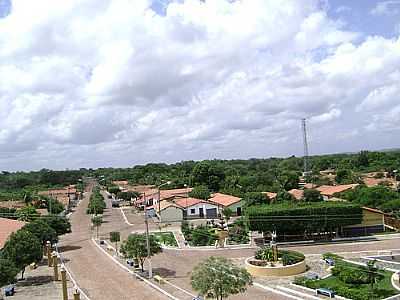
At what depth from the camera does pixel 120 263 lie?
3747cm

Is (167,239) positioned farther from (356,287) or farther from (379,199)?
(379,199)

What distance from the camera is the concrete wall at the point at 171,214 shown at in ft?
208

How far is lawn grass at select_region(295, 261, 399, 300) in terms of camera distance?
84.9 feet

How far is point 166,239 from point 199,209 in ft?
59.0

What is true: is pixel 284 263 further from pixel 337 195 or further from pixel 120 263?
pixel 337 195

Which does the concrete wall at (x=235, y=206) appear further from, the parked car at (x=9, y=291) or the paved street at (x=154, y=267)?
the parked car at (x=9, y=291)

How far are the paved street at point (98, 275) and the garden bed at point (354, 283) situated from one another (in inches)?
371

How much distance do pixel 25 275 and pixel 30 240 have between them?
355 cm

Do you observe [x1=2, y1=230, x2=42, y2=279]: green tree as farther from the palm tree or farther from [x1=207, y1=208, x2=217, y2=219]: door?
[x1=207, y1=208, x2=217, y2=219]: door

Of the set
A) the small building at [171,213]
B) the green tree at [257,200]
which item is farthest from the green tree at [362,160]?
the small building at [171,213]

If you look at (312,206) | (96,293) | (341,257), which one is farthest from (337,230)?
(96,293)

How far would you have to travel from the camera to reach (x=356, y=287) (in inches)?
1095

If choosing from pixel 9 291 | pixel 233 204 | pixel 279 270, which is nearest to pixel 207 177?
pixel 233 204

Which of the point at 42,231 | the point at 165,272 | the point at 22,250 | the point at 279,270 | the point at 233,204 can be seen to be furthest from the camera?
the point at 233,204
